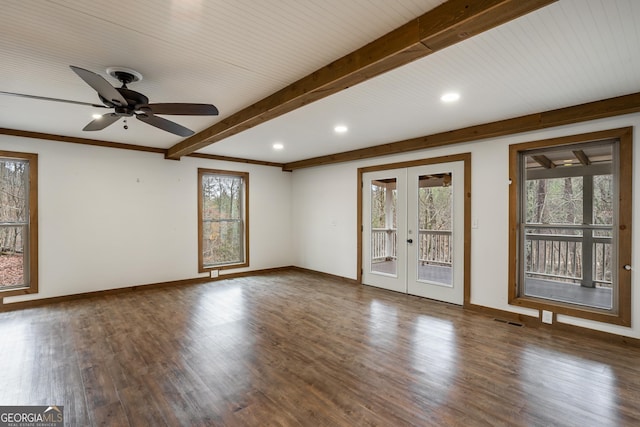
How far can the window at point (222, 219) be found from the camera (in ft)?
21.3

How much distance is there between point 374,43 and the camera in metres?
2.12

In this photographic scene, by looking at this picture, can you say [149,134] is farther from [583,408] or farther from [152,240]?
[583,408]

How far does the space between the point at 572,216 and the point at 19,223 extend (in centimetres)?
847

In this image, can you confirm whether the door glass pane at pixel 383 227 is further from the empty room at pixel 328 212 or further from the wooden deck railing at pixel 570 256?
the wooden deck railing at pixel 570 256

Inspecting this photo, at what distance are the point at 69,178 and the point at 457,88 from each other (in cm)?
575

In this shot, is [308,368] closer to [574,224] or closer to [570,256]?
[574,224]

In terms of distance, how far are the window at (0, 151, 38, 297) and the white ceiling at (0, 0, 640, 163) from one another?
1.17 m

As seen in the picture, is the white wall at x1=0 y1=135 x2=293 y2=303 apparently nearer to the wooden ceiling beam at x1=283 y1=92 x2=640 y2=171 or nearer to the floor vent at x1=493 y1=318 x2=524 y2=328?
the wooden ceiling beam at x1=283 y1=92 x2=640 y2=171

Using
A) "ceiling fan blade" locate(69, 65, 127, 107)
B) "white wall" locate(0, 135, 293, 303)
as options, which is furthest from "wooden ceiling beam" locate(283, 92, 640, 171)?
"ceiling fan blade" locate(69, 65, 127, 107)

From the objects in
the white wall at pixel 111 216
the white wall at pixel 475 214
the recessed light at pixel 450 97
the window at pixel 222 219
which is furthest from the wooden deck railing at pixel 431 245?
the white wall at pixel 111 216

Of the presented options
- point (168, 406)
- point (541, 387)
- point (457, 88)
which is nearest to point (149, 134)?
point (168, 406)

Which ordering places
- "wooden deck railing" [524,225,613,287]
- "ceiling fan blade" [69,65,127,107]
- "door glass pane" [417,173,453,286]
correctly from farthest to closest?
"wooden deck railing" [524,225,613,287] → "door glass pane" [417,173,453,286] → "ceiling fan blade" [69,65,127,107]

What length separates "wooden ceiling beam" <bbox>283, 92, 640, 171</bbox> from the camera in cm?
315

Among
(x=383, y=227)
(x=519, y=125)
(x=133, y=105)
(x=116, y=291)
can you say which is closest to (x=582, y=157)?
(x=519, y=125)
